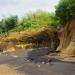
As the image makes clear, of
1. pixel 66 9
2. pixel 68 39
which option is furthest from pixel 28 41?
pixel 66 9

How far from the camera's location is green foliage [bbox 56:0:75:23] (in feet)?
115

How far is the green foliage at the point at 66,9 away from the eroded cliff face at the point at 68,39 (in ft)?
3.44

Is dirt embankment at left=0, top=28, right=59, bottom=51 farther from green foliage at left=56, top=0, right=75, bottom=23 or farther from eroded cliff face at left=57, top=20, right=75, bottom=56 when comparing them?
green foliage at left=56, top=0, right=75, bottom=23

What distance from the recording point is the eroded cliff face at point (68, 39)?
34.4m

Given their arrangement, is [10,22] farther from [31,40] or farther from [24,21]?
[31,40]

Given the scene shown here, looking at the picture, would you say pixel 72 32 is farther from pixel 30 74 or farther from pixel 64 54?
pixel 30 74

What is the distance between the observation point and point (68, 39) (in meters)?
39.1

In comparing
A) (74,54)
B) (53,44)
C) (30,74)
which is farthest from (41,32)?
(30,74)

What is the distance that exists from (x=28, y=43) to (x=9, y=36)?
5.74 m

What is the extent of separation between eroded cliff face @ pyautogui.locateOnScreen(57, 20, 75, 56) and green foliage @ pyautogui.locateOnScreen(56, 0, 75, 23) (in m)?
1.05

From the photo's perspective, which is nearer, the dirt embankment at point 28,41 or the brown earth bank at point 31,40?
the brown earth bank at point 31,40

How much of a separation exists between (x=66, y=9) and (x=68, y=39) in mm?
5271

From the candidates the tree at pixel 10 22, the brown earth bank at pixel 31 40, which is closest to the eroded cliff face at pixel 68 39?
the brown earth bank at pixel 31 40

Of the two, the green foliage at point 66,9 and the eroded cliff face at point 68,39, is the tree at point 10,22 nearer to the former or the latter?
the eroded cliff face at point 68,39
